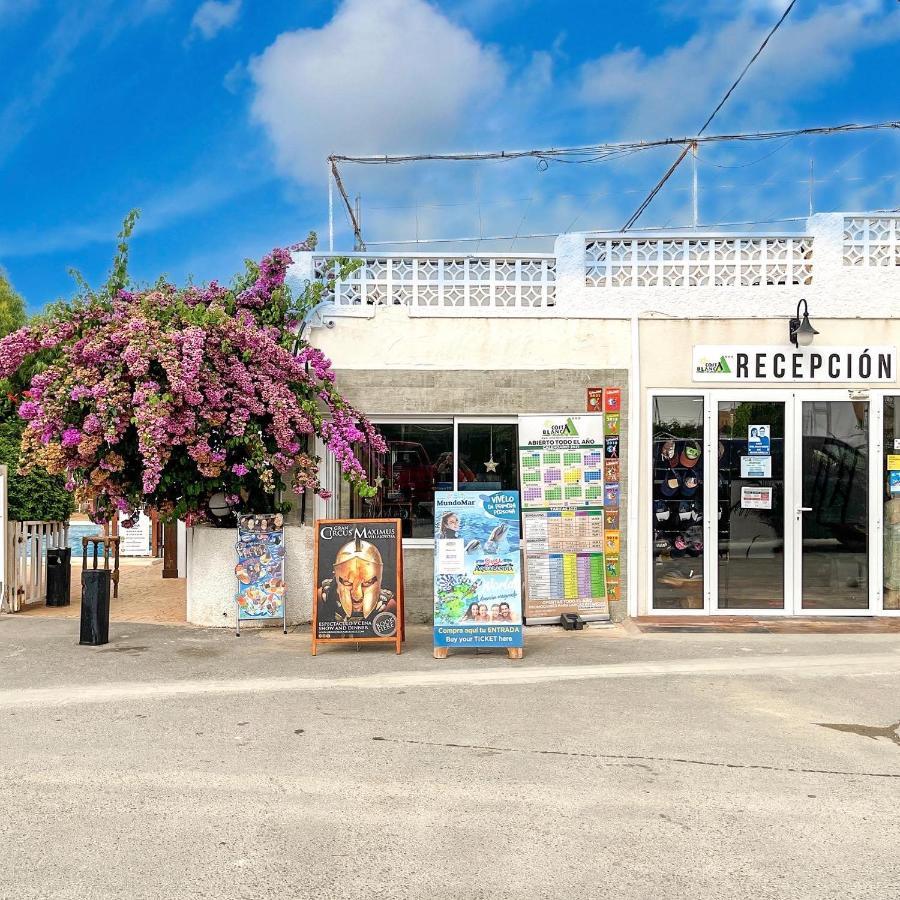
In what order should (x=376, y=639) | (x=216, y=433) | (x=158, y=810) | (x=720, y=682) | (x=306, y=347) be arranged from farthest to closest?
(x=306, y=347) → (x=216, y=433) → (x=376, y=639) → (x=720, y=682) → (x=158, y=810)

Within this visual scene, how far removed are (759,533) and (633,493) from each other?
1503 mm

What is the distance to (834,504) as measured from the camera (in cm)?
973

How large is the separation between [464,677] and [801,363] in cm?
530

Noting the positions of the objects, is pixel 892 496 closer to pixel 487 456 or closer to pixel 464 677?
pixel 487 456

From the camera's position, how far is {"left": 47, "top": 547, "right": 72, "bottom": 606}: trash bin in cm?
1110

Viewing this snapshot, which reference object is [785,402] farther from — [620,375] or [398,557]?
[398,557]

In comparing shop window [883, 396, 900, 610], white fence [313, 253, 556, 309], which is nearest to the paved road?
shop window [883, 396, 900, 610]

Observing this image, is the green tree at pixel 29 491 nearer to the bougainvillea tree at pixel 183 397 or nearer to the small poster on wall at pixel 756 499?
the bougainvillea tree at pixel 183 397

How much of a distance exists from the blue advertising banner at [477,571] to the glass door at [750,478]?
2895 mm

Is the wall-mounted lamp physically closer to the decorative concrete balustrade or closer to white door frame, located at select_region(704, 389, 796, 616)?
the decorative concrete balustrade

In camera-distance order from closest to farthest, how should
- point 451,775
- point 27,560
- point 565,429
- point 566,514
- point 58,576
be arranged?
1. point 451,775
2. point 566,514
3. point 565,429
4. point 27,560
5. point 58,576

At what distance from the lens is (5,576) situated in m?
10.5

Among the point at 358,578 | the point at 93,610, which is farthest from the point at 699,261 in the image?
the point at 93,610

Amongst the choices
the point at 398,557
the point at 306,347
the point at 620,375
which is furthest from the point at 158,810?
the point at 620,375
